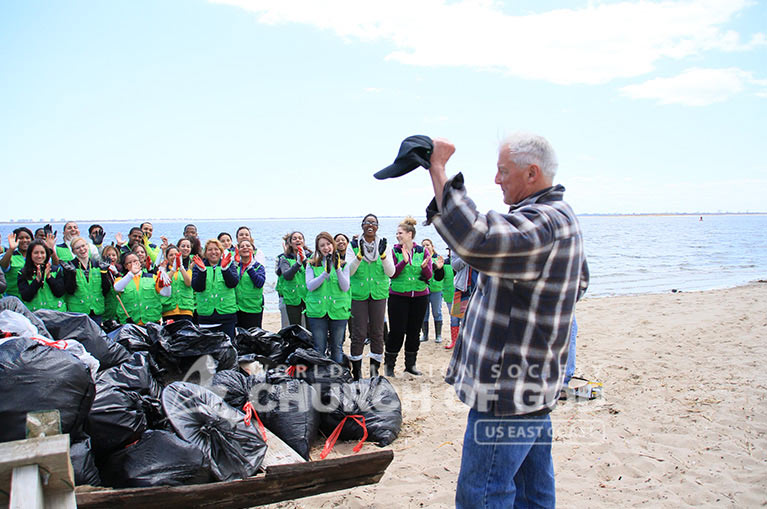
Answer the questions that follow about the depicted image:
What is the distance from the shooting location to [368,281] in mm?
5871

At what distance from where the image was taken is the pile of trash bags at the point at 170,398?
2.50m

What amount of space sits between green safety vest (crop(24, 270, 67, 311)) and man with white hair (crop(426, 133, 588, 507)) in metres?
5.33

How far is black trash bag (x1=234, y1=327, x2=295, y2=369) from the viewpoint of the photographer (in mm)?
4570

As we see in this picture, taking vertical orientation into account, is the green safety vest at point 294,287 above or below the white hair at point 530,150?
below

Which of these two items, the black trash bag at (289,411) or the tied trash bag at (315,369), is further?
the tied trash bag at (315,369)

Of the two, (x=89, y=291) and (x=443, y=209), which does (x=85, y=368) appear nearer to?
(x=443, y=209)

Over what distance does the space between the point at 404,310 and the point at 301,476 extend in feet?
11.7

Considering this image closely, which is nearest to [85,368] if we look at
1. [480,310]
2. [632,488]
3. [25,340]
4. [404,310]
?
[25,340]

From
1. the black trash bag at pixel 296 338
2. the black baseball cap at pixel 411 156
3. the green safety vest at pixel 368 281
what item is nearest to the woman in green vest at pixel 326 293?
the green safety vest at pixel 368 281

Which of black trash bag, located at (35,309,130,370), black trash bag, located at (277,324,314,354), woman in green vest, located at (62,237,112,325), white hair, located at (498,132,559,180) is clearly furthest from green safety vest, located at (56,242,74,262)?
white hair, located at (498,132,559,180)

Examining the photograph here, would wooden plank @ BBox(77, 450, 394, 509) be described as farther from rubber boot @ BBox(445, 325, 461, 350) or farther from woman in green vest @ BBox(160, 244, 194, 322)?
rubber boot @ BBox(445, 325, 461, 350)

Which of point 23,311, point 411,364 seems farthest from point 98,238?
point 411,364

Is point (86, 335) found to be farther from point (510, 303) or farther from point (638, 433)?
point (638, 433)

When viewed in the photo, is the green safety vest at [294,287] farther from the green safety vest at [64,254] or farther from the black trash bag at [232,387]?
the green safety vest at [64,254]
